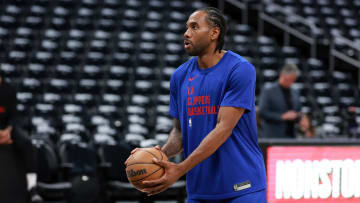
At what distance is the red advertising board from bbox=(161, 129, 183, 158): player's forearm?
211cm

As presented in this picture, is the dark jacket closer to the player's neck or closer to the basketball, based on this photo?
the player's neck

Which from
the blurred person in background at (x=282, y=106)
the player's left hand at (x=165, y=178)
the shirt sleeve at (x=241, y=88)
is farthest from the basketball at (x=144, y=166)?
the blurred person in background at (x=282, y=106)

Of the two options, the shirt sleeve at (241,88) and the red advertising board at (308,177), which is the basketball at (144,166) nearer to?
the shirt sleeve at (241,88)

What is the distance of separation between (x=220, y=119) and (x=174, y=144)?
0.38m

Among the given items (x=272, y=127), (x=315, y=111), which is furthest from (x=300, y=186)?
(x=315, y=111)

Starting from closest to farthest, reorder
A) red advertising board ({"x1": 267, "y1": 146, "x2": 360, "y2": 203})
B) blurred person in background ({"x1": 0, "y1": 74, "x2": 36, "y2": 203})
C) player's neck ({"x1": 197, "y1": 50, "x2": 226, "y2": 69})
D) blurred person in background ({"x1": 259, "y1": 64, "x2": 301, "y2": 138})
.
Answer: player's neck ({"x1": 197, "y1": 50, "x2": 226, "y2": 69})
blurred person in background ({"x1": 0, "y1": 74, "x2": 36, "y2": 203})
red advertising board ({"x1": 267, "y1": 146, "x2": 360, "y2": 203})
blurred person in background ({"x1": 259, "y1": 64, "x2": 301, "y2": 138})

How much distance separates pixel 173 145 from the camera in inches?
100

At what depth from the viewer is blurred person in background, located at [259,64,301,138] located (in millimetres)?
5516

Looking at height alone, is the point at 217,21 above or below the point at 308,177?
above

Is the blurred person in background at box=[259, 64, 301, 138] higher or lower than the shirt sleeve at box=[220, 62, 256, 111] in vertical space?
lower

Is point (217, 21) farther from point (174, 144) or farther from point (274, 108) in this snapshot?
point (274, 108)

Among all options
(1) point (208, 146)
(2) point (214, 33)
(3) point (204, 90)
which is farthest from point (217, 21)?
(1) point (208, 146)

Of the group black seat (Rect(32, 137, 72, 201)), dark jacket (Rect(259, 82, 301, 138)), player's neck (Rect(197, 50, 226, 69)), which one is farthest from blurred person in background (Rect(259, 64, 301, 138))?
player's neck (Rect(197, 50, 226, 69))

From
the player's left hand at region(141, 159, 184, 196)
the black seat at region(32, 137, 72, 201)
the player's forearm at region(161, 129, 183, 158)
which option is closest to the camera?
the player's left hand at region(141, 159, 184, 196)
